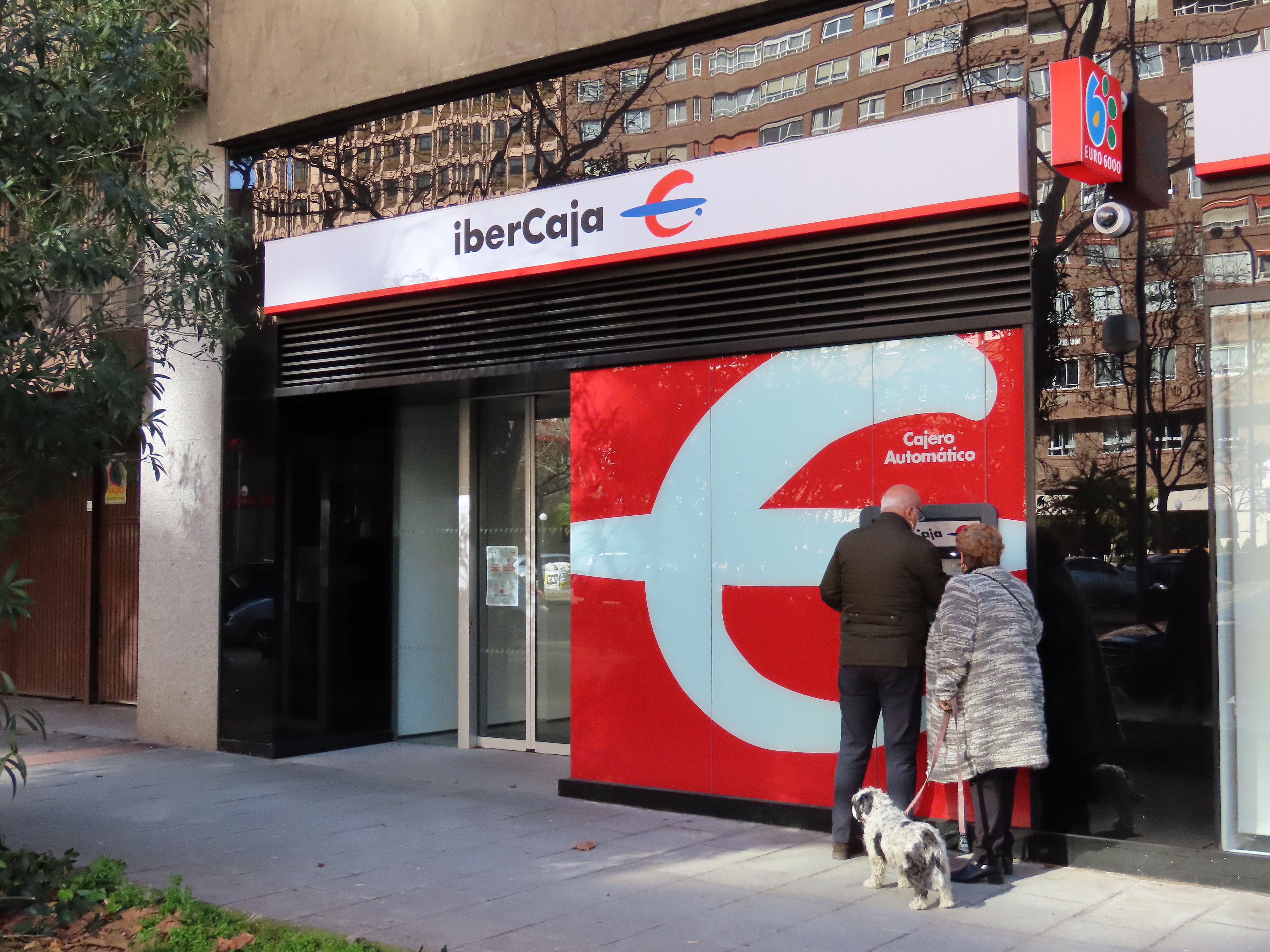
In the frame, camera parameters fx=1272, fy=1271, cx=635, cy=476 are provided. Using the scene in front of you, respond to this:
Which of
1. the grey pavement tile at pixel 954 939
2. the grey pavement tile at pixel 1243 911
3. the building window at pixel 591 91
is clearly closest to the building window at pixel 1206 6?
the building window at pixel 591 91

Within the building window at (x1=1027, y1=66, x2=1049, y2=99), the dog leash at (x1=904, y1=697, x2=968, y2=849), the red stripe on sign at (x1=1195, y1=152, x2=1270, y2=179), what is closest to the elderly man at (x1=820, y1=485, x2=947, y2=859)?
the dog leash at (x1=904, y1=697, x2=968, y2=849)

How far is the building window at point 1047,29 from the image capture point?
6410 mm

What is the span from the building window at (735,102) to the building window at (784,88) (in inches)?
1.7

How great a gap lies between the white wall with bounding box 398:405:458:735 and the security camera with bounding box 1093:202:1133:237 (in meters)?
5.73

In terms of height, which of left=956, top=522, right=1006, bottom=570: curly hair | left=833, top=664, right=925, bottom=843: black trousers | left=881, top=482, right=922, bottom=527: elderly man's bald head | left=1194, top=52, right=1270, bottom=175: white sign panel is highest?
left=1194, top=52, right=1270, bottom=175: white sign panel

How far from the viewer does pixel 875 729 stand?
20.8ft

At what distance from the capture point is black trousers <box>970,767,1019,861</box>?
5918 mm

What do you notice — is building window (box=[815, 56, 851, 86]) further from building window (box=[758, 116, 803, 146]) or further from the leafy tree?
the leafy tree

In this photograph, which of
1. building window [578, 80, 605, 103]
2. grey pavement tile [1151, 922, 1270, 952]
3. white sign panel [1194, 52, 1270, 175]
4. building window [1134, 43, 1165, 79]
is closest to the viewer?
grey pavement tile [1151, 922, 1270, 952]

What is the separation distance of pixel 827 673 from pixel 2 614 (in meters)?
4.12

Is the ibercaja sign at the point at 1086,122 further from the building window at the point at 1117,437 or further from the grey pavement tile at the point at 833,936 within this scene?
the grey pavement tile at the point at 833,936

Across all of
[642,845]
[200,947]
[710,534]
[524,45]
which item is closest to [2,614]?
[200,947]

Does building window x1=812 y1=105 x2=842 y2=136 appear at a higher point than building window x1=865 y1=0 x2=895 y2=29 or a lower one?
lower

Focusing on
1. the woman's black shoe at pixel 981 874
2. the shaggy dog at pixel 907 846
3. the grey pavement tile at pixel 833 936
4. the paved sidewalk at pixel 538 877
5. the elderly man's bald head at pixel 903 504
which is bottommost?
the paved sidewalk at pixel 538 877
